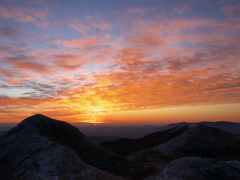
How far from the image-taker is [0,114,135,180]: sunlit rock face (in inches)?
814

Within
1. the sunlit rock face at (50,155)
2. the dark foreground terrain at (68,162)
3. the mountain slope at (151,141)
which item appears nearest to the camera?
the sunlit rock face at (50,155)

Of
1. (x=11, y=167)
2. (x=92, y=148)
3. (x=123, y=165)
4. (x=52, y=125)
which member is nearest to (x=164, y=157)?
(x=123, y=165)

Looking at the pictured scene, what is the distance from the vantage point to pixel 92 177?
69.3 ft

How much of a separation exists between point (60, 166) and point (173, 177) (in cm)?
1728

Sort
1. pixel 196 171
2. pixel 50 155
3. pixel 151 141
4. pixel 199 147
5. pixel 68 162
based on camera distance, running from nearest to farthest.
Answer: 1. pixel 68 162
2. pixel 50 155
3. pixel 196 171
4. pixel 199 147
5. pixel 151 141

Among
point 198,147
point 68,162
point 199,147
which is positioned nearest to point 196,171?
point 68,162

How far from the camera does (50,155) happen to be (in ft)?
78.8

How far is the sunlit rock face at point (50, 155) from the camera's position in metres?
20.7

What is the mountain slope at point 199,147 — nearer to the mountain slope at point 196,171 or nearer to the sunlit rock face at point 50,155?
the sunlit rock face at point 50,155

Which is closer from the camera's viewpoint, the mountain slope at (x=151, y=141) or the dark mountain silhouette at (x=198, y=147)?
the dark mountain silhouette at (x=198, y=147)

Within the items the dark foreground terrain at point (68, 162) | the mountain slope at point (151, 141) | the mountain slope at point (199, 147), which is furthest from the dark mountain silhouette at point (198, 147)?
the dark foreground terrain at point (68, 162)

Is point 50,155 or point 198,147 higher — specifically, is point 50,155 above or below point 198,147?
above

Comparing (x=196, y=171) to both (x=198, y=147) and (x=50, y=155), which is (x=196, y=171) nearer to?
(x=50, y=155)

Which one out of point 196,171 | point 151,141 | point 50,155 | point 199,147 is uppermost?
point 50,155
